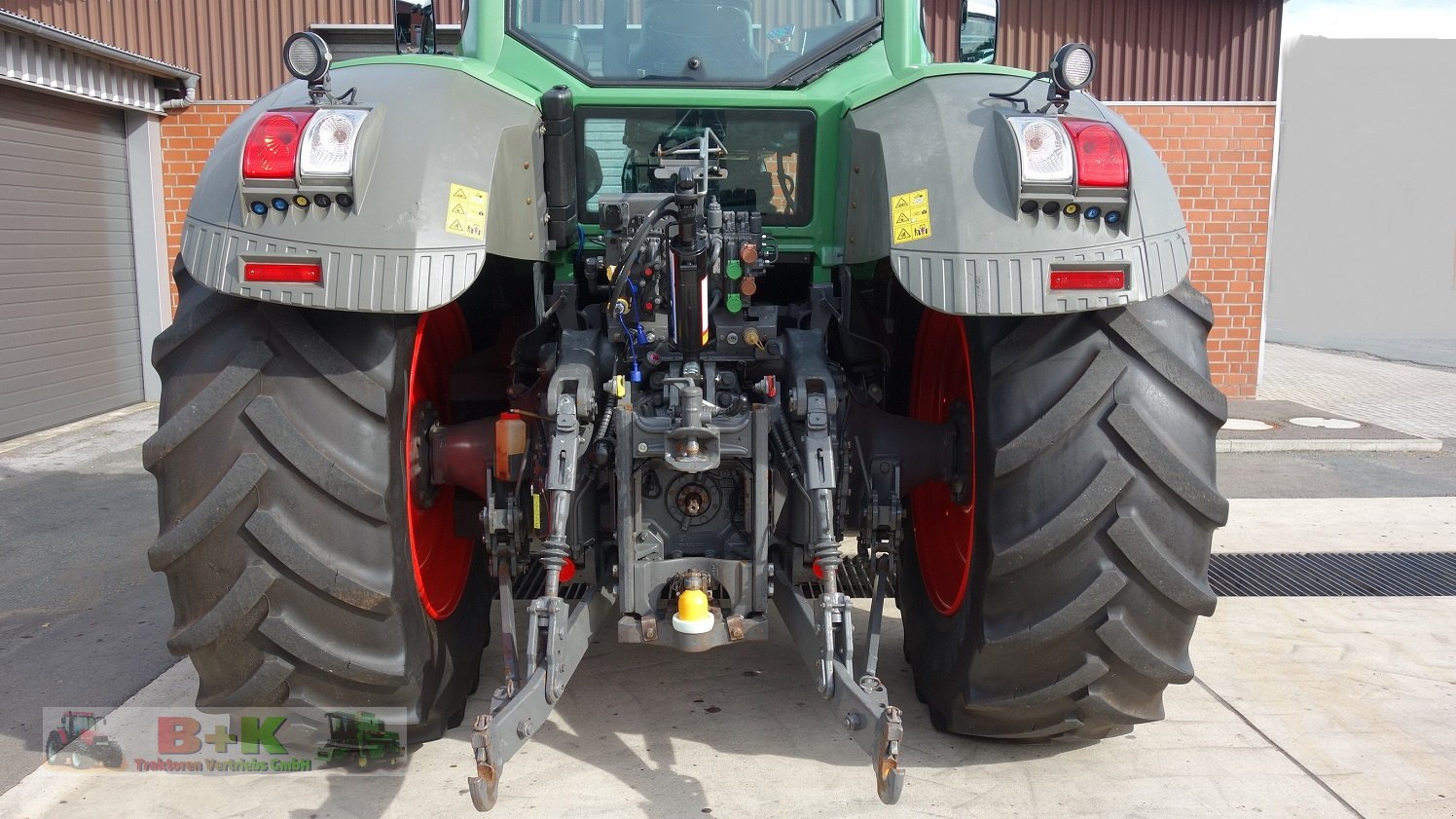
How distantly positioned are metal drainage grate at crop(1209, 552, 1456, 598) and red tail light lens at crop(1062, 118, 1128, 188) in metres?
2.97

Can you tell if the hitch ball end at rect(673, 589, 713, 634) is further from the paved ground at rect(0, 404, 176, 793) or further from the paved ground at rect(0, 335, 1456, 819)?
the paved ground at rect(0, 404, 176, 793)

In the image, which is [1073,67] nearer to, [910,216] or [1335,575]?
[910,216]

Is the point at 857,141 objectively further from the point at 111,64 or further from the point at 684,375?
the point at 111,64

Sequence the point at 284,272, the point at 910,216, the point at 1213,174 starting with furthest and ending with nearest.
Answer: the point at 1213,174
the point at 910,216
the point at 284,272

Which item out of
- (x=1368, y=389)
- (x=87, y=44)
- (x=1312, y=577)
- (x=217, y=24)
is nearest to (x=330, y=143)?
(x=1312, y=577)

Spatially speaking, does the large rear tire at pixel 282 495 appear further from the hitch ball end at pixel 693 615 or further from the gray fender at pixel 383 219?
the hitch ball end at pixel 693 615

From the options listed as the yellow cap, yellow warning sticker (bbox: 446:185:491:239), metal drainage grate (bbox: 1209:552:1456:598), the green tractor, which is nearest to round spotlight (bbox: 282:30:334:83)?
the green tractor

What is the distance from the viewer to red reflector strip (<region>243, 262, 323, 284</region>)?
2.57m

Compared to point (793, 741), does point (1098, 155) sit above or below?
above

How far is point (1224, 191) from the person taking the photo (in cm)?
1061

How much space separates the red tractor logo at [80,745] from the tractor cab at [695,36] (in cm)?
248

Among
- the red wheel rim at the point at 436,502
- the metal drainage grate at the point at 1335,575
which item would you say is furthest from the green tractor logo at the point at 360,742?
the metal drainage grate at the point at 1335,575

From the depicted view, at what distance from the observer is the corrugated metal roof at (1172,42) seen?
1047 cm

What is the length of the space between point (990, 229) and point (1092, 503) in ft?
2.38
